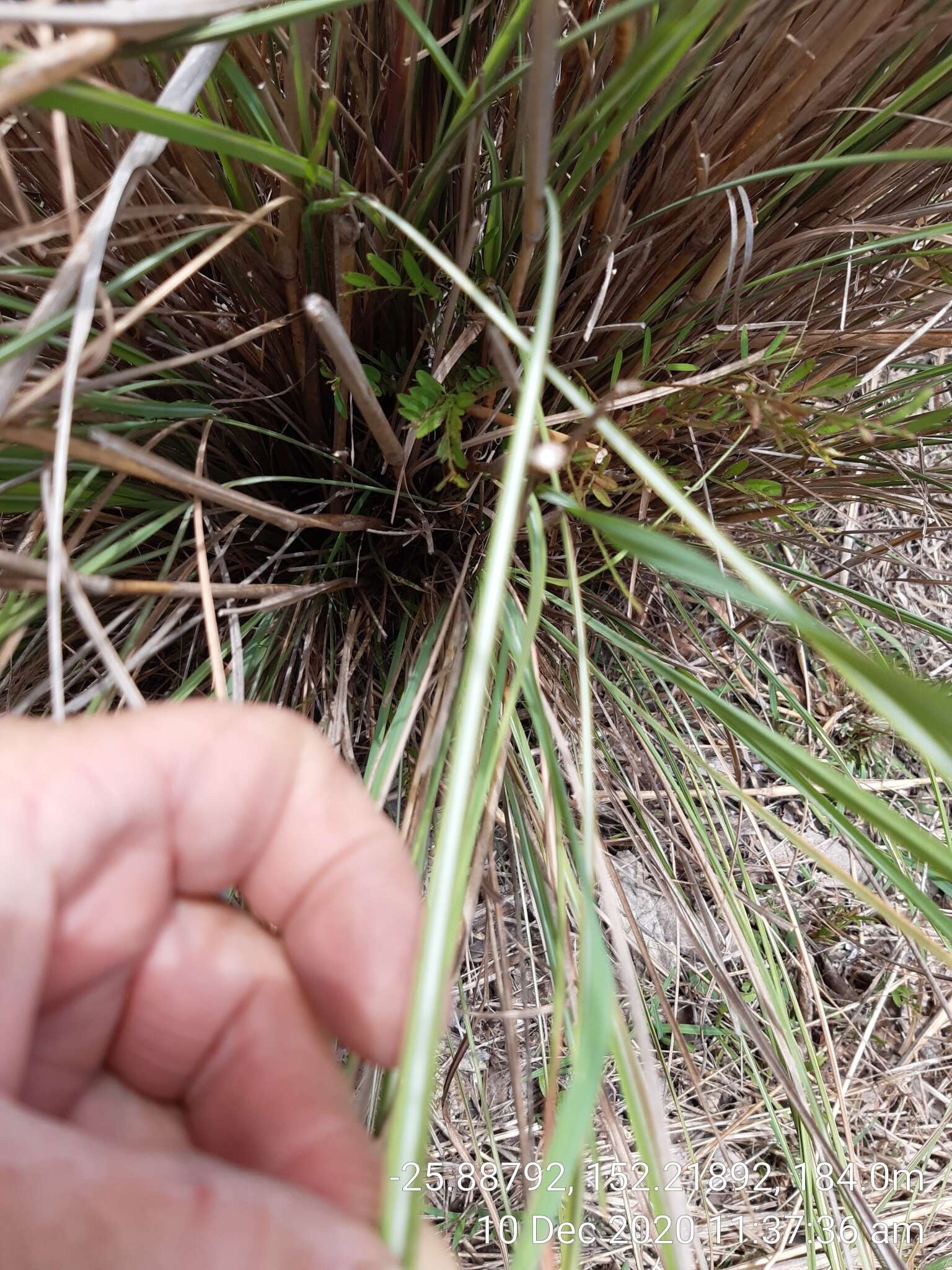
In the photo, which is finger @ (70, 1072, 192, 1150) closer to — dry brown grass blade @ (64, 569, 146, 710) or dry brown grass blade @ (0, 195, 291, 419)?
dry brown grass blade @ (64, 569, 146, 710)

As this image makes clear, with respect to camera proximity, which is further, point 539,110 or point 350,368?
point 350,368

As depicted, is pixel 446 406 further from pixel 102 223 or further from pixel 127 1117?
pixel 127 1117

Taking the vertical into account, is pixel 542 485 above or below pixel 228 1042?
above

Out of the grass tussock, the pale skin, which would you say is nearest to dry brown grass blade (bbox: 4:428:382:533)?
the grass tussock

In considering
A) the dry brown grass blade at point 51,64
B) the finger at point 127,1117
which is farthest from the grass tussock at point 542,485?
the finger at point 127,1117

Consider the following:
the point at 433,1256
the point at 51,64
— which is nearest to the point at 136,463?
the point at 51,64
